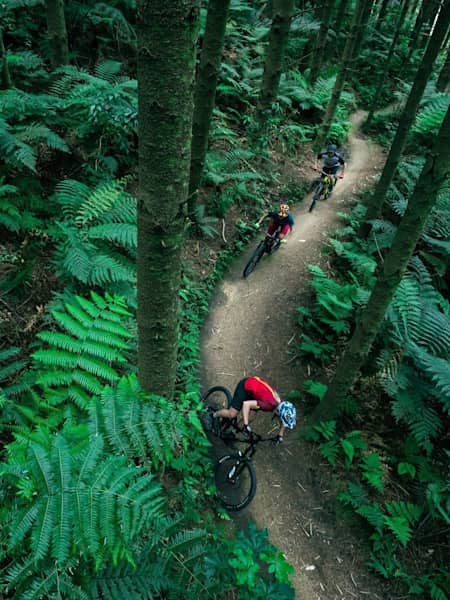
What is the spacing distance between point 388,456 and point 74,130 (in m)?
8.27

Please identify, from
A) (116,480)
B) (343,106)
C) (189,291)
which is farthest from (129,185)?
(343,106)

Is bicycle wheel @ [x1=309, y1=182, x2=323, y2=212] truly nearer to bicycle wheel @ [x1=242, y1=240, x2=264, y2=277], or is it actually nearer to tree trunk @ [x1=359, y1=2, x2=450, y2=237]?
tree trunk @ [x1=359, y1=2, x2=450, y2=237]

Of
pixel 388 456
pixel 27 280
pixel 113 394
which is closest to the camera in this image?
pixel 113 394

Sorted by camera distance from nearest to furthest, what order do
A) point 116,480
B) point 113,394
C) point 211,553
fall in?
point 116,480, point 113,394, point 211,553

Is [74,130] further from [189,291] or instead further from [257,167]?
[257,167]

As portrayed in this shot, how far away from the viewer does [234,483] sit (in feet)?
19.4

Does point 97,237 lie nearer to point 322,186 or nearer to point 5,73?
point 5,73

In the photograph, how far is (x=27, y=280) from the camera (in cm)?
493

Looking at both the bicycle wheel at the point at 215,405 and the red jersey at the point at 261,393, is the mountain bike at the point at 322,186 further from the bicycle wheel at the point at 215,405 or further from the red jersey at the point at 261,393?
the red jersey at the point at 261,393

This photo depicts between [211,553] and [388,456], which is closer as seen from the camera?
[211,553]

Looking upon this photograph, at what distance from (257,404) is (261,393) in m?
0.18

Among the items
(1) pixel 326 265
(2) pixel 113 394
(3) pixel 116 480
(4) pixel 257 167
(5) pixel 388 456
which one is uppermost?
(3) pixel 116 480

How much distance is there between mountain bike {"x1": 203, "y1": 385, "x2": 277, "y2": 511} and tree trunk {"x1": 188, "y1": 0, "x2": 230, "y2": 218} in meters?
5.20

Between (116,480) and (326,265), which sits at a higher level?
(116,480)
